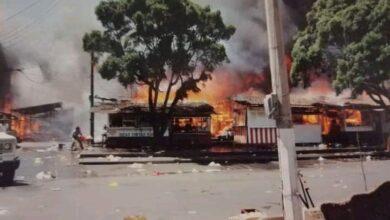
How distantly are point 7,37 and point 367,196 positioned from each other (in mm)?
41805

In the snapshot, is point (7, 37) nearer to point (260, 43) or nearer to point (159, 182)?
point (260, 43)

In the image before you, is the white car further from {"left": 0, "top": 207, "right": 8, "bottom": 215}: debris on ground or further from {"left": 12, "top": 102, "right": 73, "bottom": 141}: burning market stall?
{"left": 12, "top": 102, "right": 73, "bottom": 141}: burning market stall

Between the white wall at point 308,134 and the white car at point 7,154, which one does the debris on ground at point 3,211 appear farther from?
the white wall at point 308,134

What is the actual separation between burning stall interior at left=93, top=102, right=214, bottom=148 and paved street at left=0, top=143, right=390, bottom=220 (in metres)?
Result: 11.0

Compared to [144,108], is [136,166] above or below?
below

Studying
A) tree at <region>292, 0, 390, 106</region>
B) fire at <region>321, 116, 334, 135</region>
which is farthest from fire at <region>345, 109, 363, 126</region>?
tree at <region>292, 0, 390, 106</region>

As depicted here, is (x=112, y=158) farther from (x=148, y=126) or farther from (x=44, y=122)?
(x=44, y=122)

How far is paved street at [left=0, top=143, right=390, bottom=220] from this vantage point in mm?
10211

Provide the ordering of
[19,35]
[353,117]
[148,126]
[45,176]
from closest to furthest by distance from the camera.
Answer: [45,176]
[148,126]
[353,117]
[19,35]

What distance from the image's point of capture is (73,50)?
46375mm

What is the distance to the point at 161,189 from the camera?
13781 millimetres

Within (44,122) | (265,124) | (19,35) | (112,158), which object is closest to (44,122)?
(44,122)

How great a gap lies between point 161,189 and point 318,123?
962 inches

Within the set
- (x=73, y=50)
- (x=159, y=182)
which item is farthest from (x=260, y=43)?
(x=159, y=182)
